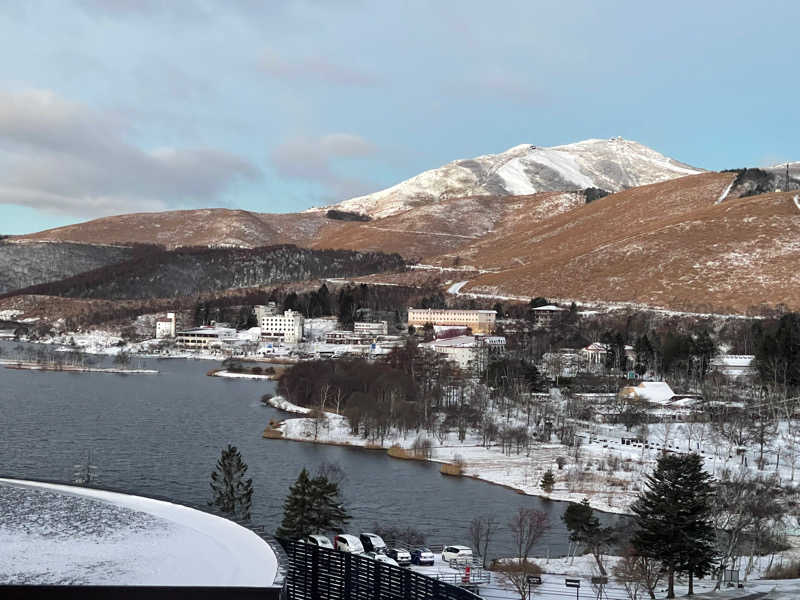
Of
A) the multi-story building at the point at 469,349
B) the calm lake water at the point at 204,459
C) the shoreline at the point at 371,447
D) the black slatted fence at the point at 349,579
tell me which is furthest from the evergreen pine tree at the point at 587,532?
the multi-story building at the point at 469,349

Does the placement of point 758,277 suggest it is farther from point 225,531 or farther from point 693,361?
point 225,531

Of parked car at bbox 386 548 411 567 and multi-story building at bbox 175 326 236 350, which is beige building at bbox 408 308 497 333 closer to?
multi-story building at bbox 175 326 236 350

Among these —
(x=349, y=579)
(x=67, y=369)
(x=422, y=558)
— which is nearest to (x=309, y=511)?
(x=422, y=558)

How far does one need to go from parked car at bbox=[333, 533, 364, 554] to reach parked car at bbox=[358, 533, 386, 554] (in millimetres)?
270

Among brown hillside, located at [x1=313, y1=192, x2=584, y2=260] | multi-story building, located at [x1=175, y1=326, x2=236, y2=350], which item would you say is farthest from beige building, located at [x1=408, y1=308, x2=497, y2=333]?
brown hillside, located at [x1=313, y1=192, x2=584, y2=260]

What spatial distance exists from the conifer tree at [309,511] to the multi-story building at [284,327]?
6570 cm

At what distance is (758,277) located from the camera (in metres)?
83.0

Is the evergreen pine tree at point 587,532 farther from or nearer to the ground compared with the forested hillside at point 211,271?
nearer to the ground

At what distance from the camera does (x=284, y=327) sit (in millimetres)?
89250

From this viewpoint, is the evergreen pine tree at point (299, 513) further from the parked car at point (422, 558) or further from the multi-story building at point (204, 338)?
the multi-story building at point (204, 338)

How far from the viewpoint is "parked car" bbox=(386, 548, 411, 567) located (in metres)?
18.7

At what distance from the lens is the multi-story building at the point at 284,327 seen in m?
87.8

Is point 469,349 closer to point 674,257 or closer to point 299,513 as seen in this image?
point 674,257

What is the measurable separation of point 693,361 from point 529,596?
130 ft
